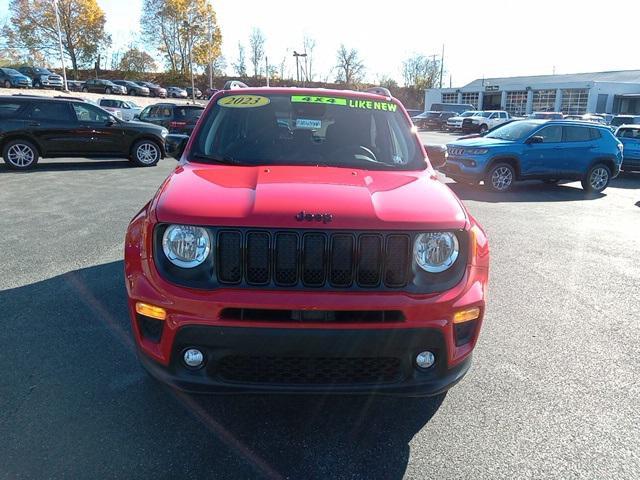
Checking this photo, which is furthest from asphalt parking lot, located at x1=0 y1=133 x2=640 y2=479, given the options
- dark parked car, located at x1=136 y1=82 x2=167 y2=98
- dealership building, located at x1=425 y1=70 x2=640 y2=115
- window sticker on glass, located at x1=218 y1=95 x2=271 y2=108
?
dark parked car, located at x1=136 y1=82 x2=167 y2=98

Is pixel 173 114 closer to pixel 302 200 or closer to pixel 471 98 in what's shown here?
pixel 302 200

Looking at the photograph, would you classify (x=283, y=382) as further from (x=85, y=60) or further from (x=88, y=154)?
(x=85, y=60)

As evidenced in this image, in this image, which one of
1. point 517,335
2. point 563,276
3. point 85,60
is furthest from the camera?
point 85,60

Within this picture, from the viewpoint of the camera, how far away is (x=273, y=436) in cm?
262

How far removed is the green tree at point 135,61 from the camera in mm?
68938

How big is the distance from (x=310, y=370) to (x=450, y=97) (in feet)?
224

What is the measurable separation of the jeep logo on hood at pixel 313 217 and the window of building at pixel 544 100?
5695cm

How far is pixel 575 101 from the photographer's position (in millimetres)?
50188

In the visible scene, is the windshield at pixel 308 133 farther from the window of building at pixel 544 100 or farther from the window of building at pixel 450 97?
the window of building at pixel 450 97

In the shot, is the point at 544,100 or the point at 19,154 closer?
the point at 19,154

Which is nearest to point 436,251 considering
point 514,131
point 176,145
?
point 176,145

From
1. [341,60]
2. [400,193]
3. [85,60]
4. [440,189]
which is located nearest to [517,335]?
[440,189]

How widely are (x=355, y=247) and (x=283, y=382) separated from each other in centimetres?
74

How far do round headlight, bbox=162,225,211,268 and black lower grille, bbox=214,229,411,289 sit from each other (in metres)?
0.09
